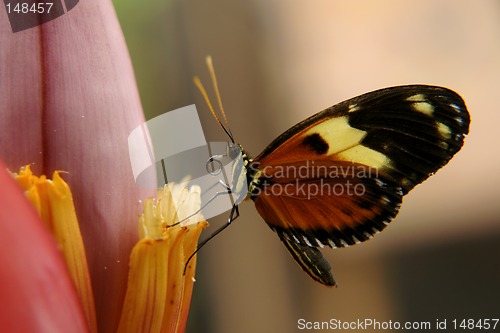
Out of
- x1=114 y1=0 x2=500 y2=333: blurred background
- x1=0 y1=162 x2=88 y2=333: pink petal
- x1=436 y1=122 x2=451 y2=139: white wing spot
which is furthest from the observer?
x1=114 y1=0 x2=500 y2=333: blurred background

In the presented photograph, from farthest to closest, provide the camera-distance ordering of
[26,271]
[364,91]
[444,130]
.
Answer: [364,91]
[444,130]
[26,271]

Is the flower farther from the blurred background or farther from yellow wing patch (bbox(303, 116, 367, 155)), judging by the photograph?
the blurred background

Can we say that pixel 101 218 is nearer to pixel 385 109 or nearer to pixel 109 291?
pixel 109 291

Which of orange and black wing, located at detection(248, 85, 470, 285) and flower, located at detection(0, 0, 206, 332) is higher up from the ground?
flower, located at detection(0, 0, 206, 332)

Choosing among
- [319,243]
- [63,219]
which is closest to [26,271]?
[63,219]

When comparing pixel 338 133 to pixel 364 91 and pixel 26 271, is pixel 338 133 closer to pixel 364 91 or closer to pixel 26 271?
pixel 26 271

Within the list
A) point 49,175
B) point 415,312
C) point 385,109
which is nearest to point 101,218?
point 49,175

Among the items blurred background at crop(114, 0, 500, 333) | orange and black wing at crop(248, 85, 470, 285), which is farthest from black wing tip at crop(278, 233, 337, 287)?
blurred background at crop(114, 0, 500, 333)
